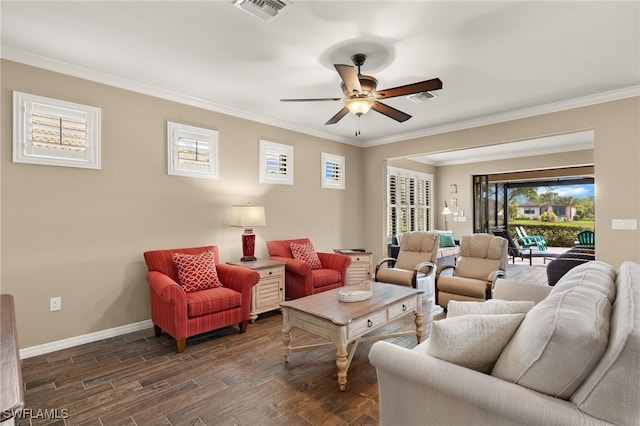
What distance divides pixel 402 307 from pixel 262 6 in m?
2.76

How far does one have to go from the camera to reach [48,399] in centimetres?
237

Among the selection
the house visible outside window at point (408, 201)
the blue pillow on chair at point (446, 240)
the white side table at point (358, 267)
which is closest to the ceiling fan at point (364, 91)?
the white side table at point (358, 267)

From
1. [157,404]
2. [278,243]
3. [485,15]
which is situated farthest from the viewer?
[278,243]

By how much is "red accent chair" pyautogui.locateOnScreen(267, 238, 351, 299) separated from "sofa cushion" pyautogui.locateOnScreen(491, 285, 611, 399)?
3216mm

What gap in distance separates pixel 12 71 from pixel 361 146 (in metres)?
5.27

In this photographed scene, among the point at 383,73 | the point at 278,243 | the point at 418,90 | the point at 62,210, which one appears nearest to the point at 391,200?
the point at 278,243

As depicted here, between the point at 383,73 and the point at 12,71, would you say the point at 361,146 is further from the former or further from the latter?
the point at 12,71

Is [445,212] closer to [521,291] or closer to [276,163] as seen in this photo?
[276,163]

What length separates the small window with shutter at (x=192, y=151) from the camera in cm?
407

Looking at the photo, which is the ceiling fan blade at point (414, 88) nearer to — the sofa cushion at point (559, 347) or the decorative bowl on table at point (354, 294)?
the decorative bowl on table at point (354, 294)

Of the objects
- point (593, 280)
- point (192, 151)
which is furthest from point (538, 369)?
point (192, 151)

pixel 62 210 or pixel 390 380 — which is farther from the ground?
pixel 62 210

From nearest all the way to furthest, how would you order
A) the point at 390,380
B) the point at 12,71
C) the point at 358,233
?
the point at 390,380
the point at 12,71
the point at 358,233

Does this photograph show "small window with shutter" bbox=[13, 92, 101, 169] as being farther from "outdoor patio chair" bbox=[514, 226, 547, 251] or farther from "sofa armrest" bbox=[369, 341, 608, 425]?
"outdoor patio chair" bbox=[514, 226, 547, 251]
